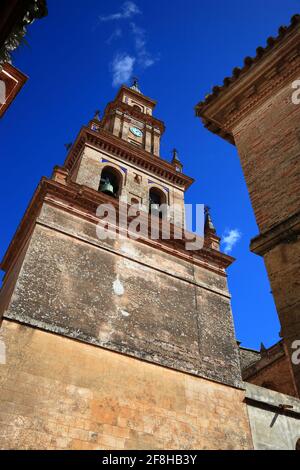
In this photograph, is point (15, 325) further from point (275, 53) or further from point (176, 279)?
point (275, 53)

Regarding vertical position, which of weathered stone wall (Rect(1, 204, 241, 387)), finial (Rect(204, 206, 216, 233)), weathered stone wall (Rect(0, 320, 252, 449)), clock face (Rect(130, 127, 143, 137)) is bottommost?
weathered stone wall (Rect(0, 320, 252, 449))

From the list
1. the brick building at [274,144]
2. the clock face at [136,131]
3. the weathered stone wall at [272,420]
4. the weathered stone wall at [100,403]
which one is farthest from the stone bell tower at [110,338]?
the clock face at [136,131]

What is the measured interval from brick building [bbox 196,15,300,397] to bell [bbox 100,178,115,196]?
303 inches

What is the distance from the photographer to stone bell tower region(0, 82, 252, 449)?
7711 millimetres

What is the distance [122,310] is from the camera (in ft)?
33.4

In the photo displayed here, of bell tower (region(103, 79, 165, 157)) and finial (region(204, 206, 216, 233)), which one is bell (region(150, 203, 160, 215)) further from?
bell tower (region(103, 79, 165, 157))

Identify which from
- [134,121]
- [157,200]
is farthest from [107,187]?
[134,121]

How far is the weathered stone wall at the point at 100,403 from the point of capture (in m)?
7.27

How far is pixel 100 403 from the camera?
814 centimetres

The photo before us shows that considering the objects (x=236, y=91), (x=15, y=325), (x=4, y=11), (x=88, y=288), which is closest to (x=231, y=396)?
(x=88, y=288)

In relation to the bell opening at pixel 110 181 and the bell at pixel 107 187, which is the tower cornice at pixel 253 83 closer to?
the bell at pixel 107 187

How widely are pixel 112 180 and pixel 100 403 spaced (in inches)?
389

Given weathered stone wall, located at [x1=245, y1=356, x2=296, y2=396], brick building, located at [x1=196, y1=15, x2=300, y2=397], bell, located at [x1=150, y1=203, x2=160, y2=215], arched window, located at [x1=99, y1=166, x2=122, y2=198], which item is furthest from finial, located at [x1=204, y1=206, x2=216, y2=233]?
brick building, located at [x1=196, y1=15, x2=300, y2=397]

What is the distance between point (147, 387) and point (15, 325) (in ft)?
10.8
